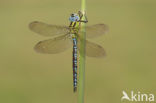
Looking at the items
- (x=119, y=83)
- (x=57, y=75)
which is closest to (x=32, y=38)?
(x=57, y=75)

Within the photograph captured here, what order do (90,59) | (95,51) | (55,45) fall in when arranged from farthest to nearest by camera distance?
1. (90,59)
2. (55,45)
3. (95,51)

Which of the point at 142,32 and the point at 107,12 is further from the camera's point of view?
the point at 107,12

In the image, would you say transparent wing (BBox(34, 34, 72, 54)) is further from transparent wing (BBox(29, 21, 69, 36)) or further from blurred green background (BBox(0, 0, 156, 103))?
blurred green background (BBox(0, 0, 156, 103))

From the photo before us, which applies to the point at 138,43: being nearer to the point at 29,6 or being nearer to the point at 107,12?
the point at 107,12

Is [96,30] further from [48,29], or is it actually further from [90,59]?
[90,59]

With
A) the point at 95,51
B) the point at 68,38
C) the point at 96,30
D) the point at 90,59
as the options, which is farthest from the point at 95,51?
the point at 90,59

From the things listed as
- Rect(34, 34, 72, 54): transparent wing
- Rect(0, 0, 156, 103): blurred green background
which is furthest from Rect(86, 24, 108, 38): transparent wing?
Rect(0, 0, 156, 103): blurred green background

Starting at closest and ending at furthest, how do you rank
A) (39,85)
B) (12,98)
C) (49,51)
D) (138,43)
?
(49,51)
(12,98)
(39,85)
(138,43)

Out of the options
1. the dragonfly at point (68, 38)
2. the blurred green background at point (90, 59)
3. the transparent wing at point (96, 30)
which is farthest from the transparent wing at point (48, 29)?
the blurred green background at point (90, 59)
